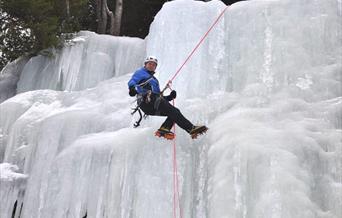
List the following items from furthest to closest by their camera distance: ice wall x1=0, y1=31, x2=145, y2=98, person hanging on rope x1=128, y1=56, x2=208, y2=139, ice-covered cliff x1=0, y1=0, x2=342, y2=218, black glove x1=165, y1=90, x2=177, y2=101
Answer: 1. ice wall x1=0, y1=31, x2=145, y2=98
2. black glove x1=165, y1=90, x2=177, y2=101
3. person hanging on rope x1=128, y1=56, x2=208, y2=139
4. ice-covered cliff x1=0, y1=0, x2=342, y2=218

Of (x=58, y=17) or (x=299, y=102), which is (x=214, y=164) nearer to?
(x=299, y=102)

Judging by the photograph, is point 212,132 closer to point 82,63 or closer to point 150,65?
point 150,65

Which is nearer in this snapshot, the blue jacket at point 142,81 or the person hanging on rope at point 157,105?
the person hanging on rope at point 157,105

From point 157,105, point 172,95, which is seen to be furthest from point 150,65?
point 157,105

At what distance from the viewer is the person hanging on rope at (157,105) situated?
5695mm

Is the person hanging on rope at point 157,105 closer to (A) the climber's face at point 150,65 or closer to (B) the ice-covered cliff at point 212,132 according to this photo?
(A) the climber's face at point 150,65

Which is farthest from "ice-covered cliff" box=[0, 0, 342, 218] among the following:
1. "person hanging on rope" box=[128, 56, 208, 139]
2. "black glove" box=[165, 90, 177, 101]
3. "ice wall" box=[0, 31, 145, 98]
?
"ice wall" box=[0, 31, 145, 98]

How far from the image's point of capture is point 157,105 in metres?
5.80

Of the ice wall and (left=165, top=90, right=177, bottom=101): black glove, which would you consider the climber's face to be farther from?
the ice wall

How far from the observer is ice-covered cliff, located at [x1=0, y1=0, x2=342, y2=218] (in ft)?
16.9

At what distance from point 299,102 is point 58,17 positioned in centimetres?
500

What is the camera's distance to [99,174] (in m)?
6.11

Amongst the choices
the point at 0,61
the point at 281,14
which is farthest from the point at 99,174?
the point at 0,61

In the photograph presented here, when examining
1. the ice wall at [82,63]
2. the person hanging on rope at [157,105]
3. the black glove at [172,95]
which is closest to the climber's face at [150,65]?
the person hanging on rope at [157,105]
